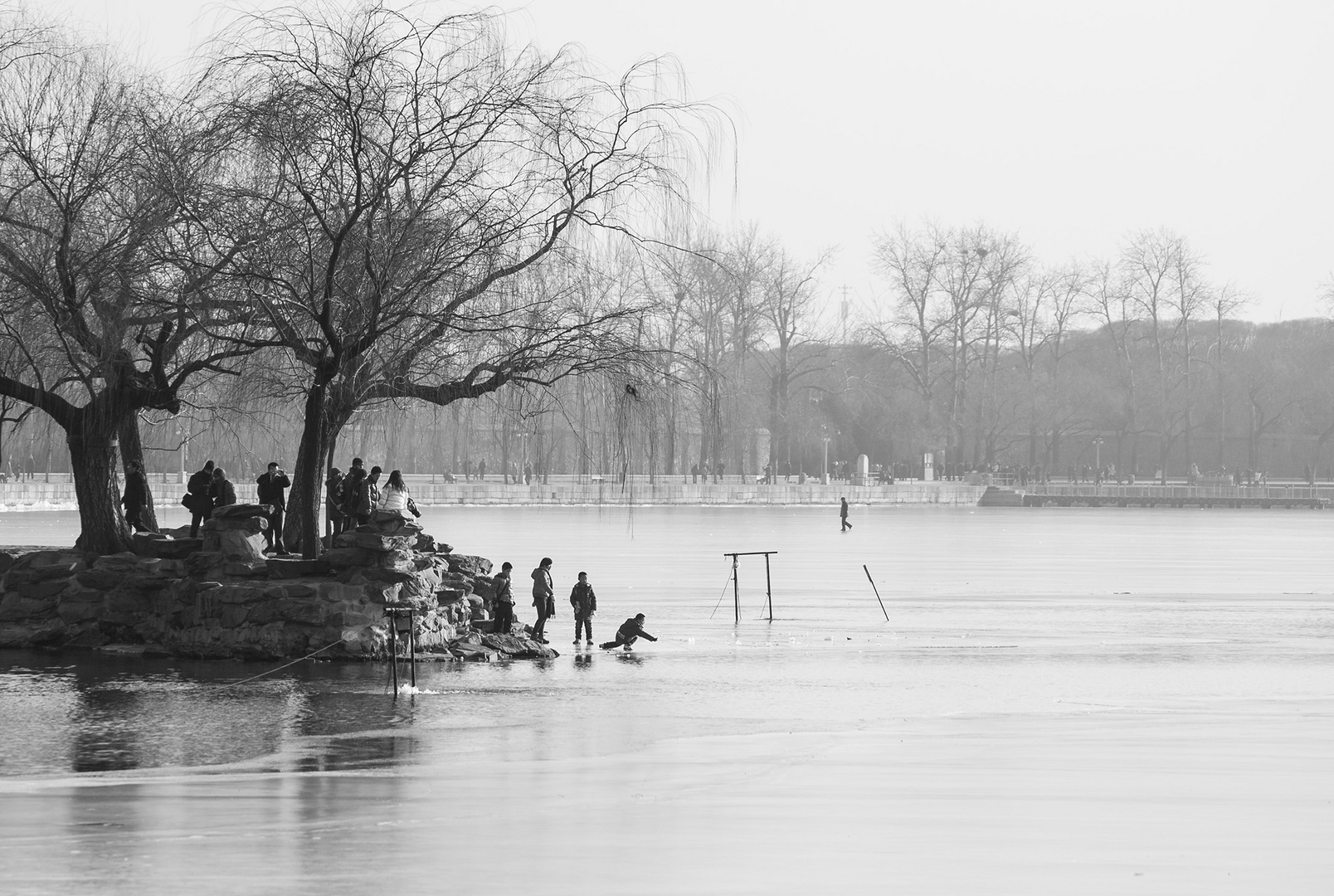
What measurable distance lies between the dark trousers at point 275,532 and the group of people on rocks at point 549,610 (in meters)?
3.48

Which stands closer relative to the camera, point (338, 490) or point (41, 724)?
point (41, 724)

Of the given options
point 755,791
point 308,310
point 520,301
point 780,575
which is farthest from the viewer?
point 780,575

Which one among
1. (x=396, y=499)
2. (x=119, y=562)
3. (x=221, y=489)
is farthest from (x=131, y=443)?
(x=396, y=499)

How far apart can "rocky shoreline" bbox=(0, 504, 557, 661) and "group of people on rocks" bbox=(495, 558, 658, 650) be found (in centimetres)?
28

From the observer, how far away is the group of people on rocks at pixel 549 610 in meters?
25.8

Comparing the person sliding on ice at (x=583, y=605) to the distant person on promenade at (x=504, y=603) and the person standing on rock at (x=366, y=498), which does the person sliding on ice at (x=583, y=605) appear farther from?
the person standing on rock at (x=366, y=498)

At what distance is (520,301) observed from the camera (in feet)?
82.3

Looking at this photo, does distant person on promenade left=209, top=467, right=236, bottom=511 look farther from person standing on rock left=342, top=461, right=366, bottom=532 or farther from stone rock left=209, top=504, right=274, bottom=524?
stone rock left=209, top=504, right=274, bottom=524

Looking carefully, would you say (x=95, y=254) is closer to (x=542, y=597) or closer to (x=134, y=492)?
(x=134, y=492)

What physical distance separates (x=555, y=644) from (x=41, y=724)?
9752 millimetres

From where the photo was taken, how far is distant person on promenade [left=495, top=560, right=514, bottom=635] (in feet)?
84.8

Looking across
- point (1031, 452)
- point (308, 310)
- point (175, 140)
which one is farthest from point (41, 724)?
point (1031, 452)

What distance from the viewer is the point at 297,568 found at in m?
24.8

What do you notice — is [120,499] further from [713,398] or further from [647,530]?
[647,530]
